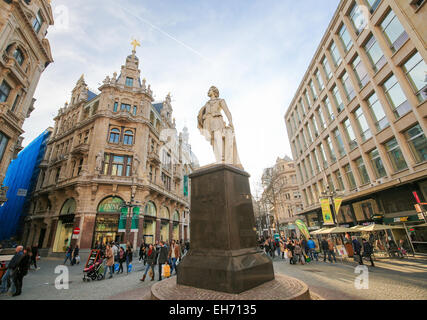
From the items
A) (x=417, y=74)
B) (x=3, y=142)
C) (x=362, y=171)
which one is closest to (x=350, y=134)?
(x=362, y=171)

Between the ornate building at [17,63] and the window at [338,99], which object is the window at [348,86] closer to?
the window at [338,99]

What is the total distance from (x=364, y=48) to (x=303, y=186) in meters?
18.7

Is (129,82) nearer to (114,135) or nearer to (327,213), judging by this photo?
(114,135)

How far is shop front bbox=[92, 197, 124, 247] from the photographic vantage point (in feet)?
67.0

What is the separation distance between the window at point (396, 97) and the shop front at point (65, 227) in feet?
103

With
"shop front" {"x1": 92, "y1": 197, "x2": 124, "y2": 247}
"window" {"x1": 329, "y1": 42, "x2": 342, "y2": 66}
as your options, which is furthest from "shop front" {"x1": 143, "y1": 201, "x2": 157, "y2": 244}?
"window" {"x1": 329, "y1": 42, "x2": 342, "y2": 66}

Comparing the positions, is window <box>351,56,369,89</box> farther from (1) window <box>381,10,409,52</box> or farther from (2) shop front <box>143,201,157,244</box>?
(2) shop front <box>143,201,157,244</box>

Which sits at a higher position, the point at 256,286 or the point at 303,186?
the point at 303,186

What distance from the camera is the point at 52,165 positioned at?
28.2m

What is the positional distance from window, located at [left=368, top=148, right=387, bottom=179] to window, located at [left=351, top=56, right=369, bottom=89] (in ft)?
19.9
